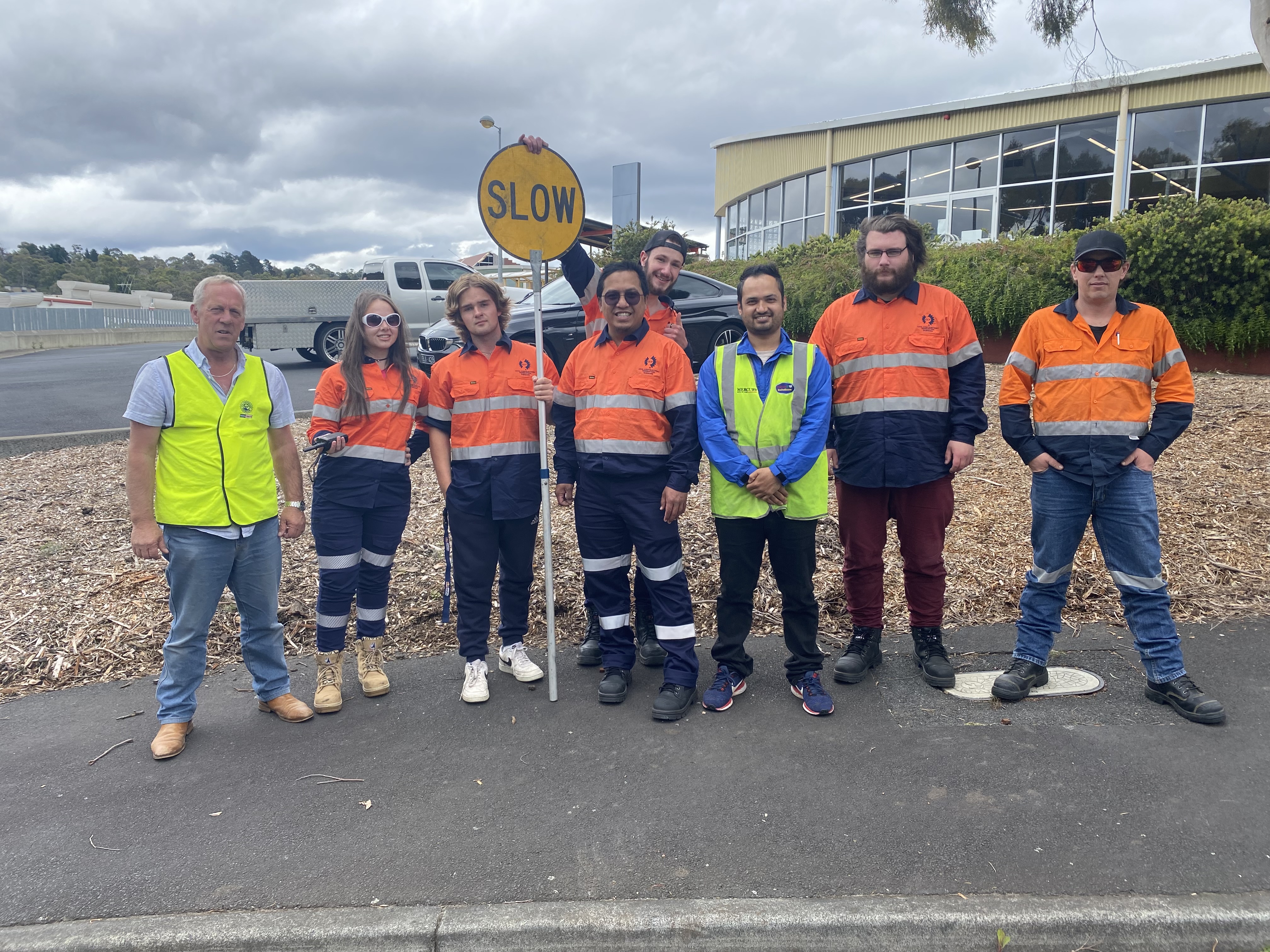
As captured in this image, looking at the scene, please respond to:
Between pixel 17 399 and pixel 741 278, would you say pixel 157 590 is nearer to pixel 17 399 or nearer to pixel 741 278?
pixel 741 278

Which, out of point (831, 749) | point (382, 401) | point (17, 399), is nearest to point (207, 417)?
point (382, 401)

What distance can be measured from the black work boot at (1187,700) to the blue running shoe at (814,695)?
1481 mm

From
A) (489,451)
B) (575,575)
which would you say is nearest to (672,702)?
(489,451)

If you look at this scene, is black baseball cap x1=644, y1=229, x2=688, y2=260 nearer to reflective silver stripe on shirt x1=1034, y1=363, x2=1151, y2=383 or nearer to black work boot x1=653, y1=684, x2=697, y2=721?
reflective silver stripe on shirt x1=1034, y1=363, x2=1151, y2=383

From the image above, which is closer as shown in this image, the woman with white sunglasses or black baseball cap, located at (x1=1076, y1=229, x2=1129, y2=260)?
black baseball cap, located at (x1=1076, y1=229, x2=1129, y2=260)

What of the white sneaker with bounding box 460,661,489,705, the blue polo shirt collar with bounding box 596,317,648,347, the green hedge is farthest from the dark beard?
the green hedge

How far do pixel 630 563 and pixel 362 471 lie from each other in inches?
55.1

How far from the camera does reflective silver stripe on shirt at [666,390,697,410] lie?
399cm

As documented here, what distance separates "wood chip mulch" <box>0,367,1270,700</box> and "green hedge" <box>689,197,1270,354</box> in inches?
133

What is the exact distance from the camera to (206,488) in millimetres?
3693

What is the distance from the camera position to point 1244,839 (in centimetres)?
288

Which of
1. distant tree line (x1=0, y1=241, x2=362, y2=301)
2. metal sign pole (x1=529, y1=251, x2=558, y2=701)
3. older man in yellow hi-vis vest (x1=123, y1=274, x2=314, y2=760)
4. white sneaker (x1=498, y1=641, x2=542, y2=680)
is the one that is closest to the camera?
older man in yellow hi-vis vest (x1=123, y1=274, x2=314, y2=760)

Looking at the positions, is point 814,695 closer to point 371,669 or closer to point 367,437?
point 371,669

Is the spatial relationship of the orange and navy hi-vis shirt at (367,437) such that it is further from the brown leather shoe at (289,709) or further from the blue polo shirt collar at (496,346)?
the brown leather shoe at (289,709)
